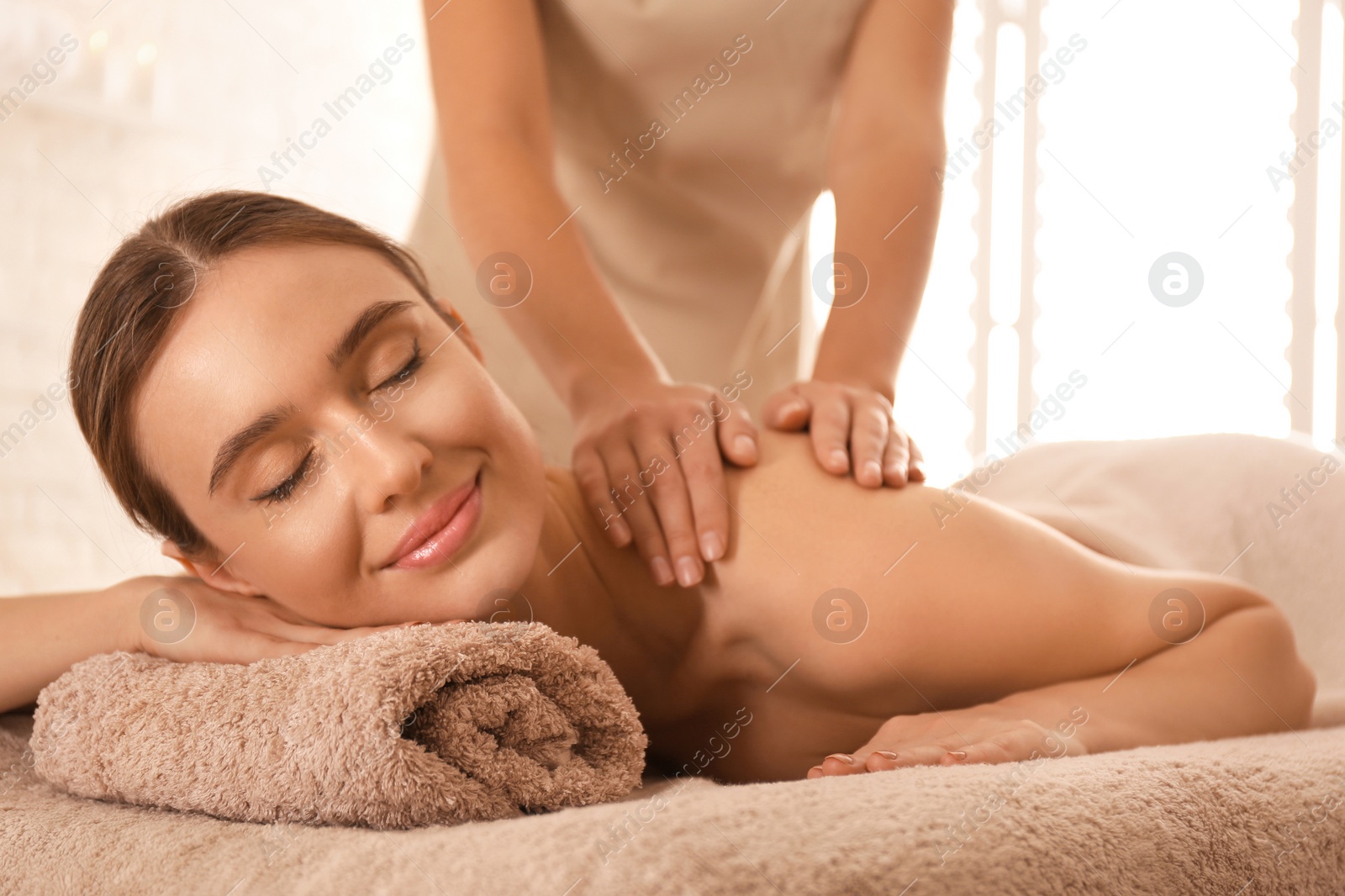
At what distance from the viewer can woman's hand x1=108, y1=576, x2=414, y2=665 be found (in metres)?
0.71

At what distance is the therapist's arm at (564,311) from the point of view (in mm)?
814

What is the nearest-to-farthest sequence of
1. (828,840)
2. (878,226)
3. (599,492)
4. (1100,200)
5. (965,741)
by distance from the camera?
(828,840)
(965,741)
(599,492)
(878,226)
(1100,200)

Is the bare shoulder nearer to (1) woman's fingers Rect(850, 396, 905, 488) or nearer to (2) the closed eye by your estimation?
(1) woman's fingers Rect(850, 396, 905, 488)

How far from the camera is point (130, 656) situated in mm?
688

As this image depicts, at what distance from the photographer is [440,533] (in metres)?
0.71

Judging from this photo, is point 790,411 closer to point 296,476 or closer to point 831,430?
point 831,430

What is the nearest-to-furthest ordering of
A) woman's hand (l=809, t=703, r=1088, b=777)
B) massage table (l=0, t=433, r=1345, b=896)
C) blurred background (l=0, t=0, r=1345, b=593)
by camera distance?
massage table (l=0, t=433, r=1345, b=896), woman's hand (l=809, t=703, r=1088, b=777), blurred background (l=0, t=0, r=1345, b=593)

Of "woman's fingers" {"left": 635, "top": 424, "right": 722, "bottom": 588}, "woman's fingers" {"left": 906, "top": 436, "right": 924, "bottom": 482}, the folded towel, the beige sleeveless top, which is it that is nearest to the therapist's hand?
"woman's fingers" {"left": 635, "top": 424, "right": 722, "bottom": 588}

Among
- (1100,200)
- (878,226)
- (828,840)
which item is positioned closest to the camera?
(828,840)

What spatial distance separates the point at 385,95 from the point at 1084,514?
69.6 inches

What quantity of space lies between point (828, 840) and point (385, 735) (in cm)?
22

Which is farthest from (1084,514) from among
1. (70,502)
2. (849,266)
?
(70,502)

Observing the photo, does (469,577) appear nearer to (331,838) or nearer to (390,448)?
(390,448)

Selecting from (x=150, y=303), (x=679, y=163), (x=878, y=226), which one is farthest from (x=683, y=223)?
(x=150, y=303)
